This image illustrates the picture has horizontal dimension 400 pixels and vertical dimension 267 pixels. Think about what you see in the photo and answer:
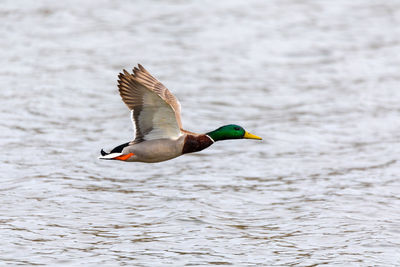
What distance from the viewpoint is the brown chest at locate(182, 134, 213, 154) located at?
33.0ft

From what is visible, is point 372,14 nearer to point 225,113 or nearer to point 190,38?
point 190,38

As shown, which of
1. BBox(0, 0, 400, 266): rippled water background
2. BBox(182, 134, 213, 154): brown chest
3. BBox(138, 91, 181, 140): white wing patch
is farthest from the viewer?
BBox(0, 0, 400, 266): rippled water background

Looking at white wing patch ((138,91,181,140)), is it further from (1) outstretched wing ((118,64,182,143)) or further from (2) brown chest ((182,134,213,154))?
(2) brown chest ((182,134,213,154))

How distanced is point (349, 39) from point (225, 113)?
7.07 m

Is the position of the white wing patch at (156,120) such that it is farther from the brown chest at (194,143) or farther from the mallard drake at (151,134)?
the brown chest at (194,143)

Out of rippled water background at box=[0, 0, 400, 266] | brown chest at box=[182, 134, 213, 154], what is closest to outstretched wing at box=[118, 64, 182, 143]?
brown chest at box=[182, 134, 213, 154]

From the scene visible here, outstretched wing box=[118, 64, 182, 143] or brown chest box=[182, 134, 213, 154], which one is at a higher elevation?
outstretched wing box=[118, 64, 182, 143]

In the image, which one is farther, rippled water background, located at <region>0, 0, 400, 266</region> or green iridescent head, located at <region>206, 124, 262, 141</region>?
green iridescent head, located at <region>206, 124, 262, 141</region>

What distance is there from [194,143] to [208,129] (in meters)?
5.96

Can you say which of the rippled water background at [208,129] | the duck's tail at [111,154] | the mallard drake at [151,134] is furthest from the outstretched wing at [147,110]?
the rippled water background at [208,129]

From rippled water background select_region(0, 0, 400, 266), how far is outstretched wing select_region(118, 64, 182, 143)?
1258 millimetres

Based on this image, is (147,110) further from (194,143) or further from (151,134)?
(194,143)

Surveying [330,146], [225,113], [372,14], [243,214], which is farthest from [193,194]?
[372,14]

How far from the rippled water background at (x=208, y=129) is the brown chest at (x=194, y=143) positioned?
109 centimetres
